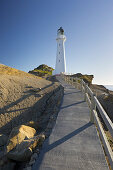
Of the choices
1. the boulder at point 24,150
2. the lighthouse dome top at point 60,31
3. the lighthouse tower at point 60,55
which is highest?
the lighthouse dome top at point 60,31

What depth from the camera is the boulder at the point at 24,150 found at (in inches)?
107

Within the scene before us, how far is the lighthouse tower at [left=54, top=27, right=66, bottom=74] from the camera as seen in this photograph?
3672 cm

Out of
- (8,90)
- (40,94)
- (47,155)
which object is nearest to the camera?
(47,155)

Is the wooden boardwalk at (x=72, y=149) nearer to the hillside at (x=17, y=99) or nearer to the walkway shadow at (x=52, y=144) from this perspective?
the walkway shadow at (x=52, y=144)

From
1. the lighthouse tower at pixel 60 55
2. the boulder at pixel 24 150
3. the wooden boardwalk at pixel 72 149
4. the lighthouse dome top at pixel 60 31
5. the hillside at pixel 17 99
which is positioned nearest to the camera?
the wooden boardwalk at pixel 72 149

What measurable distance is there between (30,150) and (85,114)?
2865 mm

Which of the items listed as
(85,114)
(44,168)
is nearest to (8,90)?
(85,114)

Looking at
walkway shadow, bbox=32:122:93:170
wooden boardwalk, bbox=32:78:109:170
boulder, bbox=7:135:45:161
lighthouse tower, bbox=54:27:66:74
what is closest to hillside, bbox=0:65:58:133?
boulder, bbox=7:135:45:161

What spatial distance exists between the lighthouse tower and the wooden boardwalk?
33071mm

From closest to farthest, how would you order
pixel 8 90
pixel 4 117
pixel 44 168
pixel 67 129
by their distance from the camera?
pixel 44 168 < pixel 67 129 < pixel 4 117 < pixel 8 90

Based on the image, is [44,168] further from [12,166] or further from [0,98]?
[0,98]

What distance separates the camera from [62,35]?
39.8 metres

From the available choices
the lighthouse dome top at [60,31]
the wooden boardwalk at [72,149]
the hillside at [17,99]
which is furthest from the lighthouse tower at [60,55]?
the wooden boardwalk at [72,149]

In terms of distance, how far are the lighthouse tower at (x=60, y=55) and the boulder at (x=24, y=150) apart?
3382 centimetres
